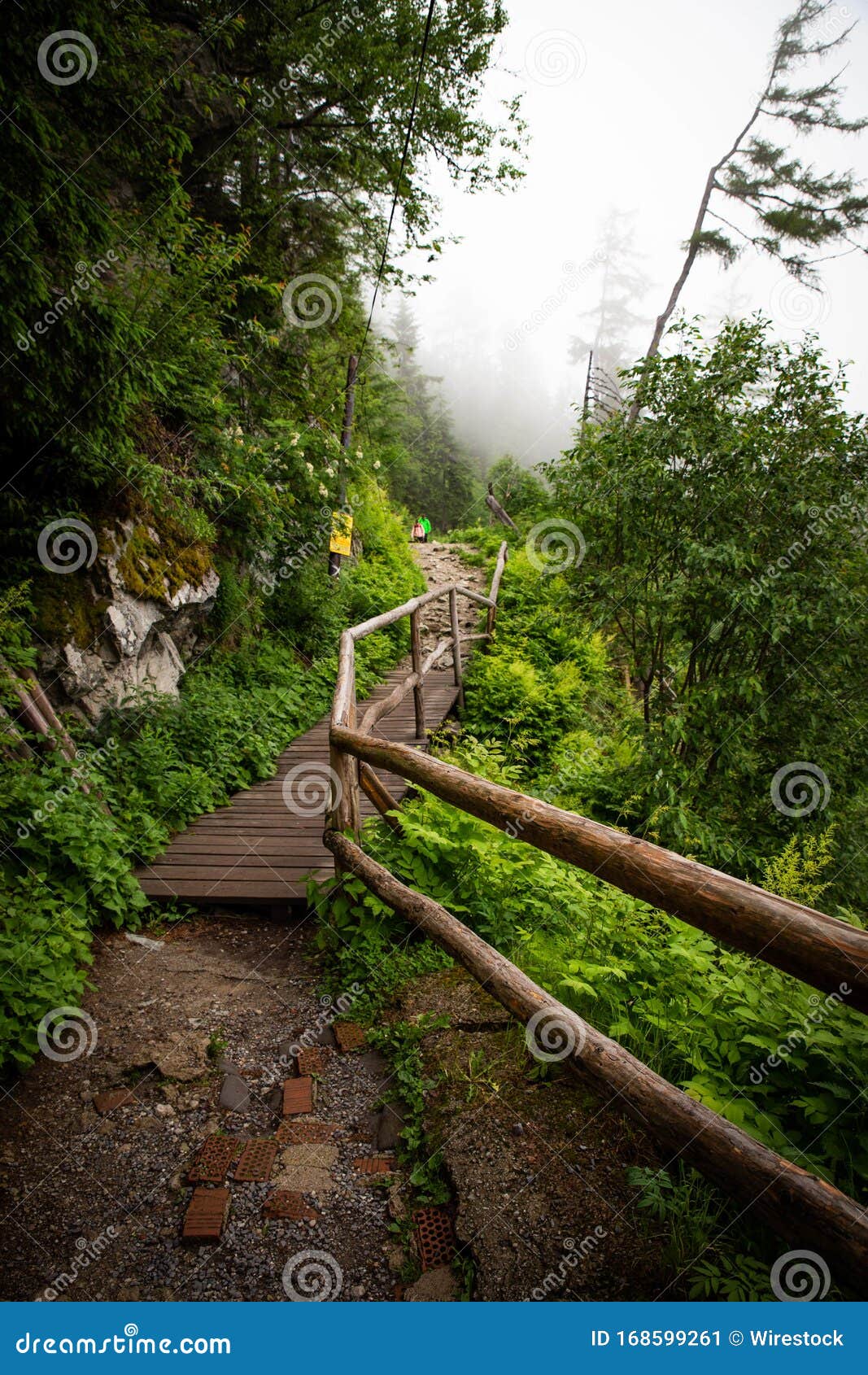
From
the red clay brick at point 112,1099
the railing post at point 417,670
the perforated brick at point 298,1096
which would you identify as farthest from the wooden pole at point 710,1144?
the railing post at point 417,670

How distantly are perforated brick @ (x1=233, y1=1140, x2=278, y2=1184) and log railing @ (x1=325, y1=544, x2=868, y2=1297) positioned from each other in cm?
105

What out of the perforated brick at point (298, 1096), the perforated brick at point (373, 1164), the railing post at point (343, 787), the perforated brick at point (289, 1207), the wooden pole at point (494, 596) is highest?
Answer: the wooden pole at point (494, 596)

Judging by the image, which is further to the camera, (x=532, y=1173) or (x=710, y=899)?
(x=532, y=1173)

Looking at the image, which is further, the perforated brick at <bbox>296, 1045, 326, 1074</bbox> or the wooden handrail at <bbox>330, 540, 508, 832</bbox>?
the wooden handrail at <bbox>330, 540, 508, 832</bbox>

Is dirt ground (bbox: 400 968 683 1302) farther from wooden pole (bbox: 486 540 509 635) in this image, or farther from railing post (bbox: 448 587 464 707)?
wooden pole (bbox: 486 540 509 635)

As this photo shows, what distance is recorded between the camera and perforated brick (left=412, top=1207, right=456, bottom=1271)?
1.96m

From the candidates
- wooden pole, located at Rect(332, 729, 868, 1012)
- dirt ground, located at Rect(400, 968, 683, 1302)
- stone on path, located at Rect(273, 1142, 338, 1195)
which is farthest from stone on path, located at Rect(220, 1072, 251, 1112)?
wooden pole, located at Rect(332, 729, 868, 1012)

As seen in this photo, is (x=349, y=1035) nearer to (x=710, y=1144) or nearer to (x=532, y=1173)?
(x=532, y=1173)

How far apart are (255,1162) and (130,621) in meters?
4.69

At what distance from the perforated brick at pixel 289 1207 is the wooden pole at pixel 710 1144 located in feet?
3.29

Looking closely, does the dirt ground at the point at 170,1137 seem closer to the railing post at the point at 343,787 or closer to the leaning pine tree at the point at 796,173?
the railing post at the point at 343,787

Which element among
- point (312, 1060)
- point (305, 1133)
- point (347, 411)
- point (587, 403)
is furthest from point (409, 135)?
point (587, 403)

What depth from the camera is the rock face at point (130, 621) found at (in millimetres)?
5059

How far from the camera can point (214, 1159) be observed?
2.36 meters
